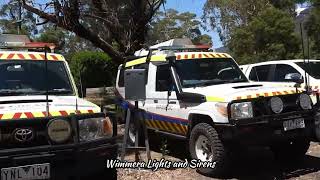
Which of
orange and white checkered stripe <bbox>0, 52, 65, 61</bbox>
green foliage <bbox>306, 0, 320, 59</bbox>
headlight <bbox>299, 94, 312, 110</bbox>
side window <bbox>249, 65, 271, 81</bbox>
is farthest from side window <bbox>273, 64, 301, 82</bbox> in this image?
green foliage <bbox>306, 0, 320, 59</bbox>

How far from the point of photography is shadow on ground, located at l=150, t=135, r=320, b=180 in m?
7.32

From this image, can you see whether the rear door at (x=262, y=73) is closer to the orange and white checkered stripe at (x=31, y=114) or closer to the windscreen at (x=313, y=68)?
the windscreen at (x=313, y=68)

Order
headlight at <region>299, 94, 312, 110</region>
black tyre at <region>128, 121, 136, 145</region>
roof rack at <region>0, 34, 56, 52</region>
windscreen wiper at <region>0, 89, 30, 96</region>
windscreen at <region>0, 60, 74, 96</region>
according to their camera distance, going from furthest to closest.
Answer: black tyre at <region>128, 121, 136, 145</region>, roof rack at <region>0, 34, 56, 52</region>, headlight at <region>299, 94, 312, 110</region>, windscreen at <region>0, 60, 74, 96</region>, windscreen wiper at <region>0, 89, 30, 96</region>

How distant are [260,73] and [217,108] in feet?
17.0

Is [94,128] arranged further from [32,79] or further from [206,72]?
[206,72]

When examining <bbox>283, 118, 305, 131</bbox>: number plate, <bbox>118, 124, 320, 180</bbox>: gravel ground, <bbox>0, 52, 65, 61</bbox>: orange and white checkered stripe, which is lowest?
<bbox>118, 124, 320, 180</bbox>: gravel ground

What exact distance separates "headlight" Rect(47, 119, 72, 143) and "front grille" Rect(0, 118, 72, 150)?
7 cm

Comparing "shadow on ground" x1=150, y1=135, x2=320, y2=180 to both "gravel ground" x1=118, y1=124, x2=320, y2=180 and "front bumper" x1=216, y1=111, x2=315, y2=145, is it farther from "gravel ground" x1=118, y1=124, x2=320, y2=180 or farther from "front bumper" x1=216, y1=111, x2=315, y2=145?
"front bumper" x1=216, y1=111, x2=315, y2=145

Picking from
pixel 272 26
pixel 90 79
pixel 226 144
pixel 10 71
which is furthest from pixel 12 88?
pixel 272 26

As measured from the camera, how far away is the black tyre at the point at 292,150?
25.9ft

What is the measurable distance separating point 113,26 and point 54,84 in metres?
9.13

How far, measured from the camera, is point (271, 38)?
27719 mm

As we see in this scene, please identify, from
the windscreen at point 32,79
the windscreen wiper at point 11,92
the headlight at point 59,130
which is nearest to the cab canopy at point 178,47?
the windscreen at point 32,79

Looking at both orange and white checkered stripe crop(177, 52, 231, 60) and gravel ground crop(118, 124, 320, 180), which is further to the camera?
orange and white checkered stripe crop(177, 52, 231, 60)
